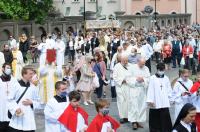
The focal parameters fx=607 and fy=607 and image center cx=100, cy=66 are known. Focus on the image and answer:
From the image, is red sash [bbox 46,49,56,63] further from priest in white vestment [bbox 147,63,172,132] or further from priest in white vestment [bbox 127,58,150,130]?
priest in white vestment [bbox 147,63,172,132]

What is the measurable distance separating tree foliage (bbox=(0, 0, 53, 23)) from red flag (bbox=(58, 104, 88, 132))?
35632 mm

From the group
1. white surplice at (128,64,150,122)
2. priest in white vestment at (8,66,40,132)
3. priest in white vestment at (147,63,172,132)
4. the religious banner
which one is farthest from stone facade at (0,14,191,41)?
priest in white vestment at (8,66,40,132)

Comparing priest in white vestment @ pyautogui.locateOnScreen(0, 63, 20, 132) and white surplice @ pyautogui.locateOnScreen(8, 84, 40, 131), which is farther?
priest in white vestment @ pyautogui.locateOnScreen(0, 63, 20, 132)

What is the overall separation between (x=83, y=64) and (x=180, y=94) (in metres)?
6.95

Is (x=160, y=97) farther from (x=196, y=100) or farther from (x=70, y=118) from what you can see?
(x=70, y=118)

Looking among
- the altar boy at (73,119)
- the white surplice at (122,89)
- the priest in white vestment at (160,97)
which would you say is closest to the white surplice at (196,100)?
the priest in white vestment at (160,97)

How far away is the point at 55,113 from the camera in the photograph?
10.2 metres

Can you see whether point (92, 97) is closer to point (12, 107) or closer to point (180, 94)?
point (180, 94)

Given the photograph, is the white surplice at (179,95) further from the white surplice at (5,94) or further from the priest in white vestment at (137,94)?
the white surplice at (5,94)

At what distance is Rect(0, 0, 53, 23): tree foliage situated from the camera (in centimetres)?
4562

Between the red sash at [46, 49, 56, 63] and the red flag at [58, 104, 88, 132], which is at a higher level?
the red sash at [46, 49, 56, 63]

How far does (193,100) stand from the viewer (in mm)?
12734

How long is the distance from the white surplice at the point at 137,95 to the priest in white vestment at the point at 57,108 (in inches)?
189

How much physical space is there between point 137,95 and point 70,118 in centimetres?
515
